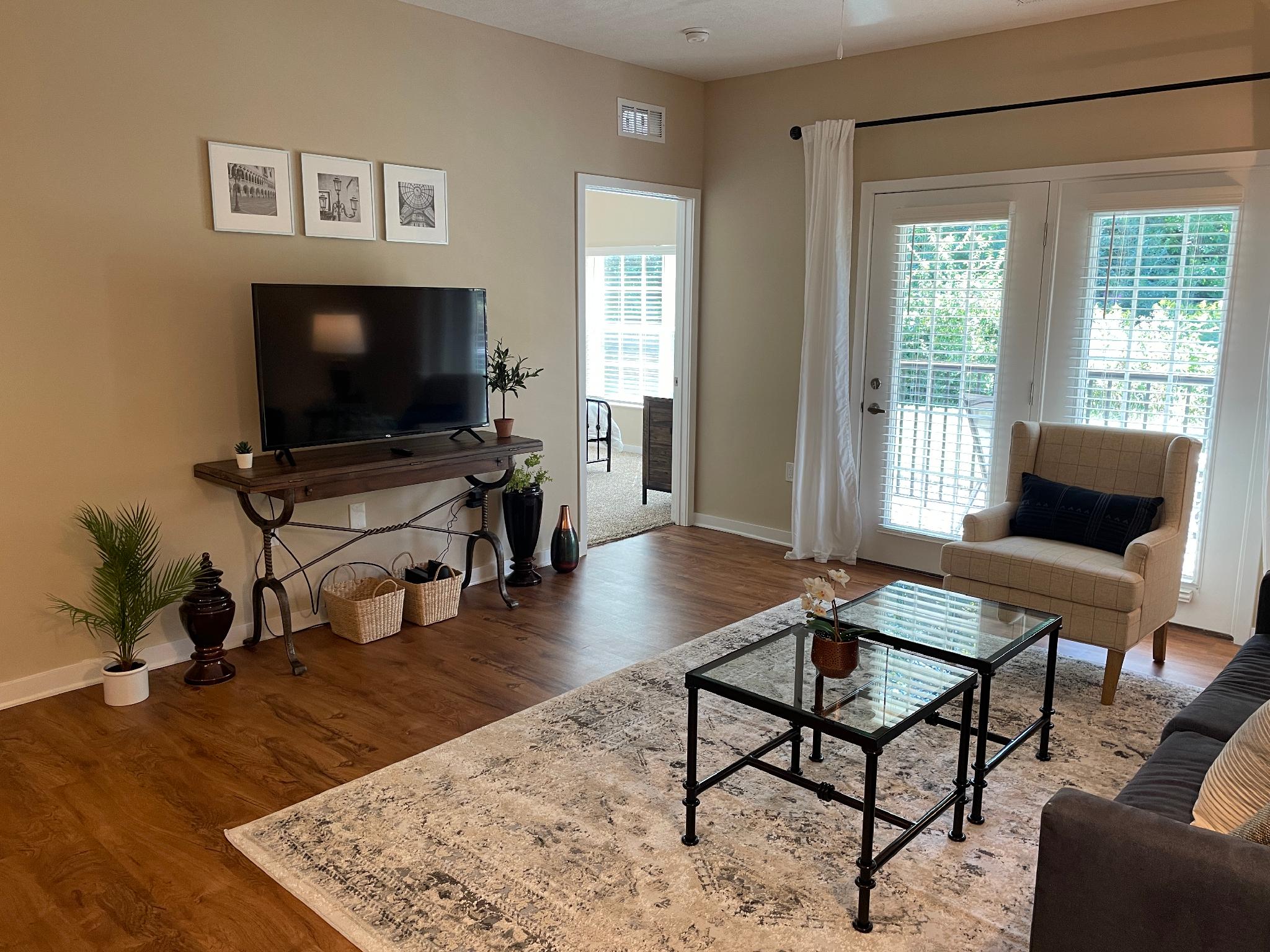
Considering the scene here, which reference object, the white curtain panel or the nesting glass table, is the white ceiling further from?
the nesting glass table

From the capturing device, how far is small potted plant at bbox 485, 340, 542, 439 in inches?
182

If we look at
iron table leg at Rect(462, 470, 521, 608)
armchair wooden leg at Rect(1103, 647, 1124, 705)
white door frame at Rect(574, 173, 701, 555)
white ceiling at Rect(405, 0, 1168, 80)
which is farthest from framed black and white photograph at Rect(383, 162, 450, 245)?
armchair wooden leg at Rect(1103, 647, 1124, 705)

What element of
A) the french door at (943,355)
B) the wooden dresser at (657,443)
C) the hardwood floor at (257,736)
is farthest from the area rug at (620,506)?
the french door at (943,355)

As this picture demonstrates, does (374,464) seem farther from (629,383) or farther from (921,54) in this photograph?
(629,383)

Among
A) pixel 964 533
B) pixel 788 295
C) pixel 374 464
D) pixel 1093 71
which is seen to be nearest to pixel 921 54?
pixel 1093 71

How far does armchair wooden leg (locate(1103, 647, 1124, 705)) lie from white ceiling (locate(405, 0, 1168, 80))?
110 inches

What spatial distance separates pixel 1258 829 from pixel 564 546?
3858 mm

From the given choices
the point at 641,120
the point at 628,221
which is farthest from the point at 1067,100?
the point at 628,221

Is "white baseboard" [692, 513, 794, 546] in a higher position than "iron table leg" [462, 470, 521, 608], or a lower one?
lower

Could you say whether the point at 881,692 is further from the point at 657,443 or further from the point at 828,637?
the point at 657,443

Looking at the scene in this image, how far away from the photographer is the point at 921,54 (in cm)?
488

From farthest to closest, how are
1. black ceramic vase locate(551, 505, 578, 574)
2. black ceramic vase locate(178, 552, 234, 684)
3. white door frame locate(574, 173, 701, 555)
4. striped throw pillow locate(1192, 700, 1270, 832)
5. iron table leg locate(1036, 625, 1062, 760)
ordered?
white door frame locate(574, 173, 701, 555) → black ceramic vase locate(551, 505, 578, 574) → black ceramic vase locate(178, 552, 234, 684) → iron table leg locate(1036, 625, 1062, 760) → striped throw pillow locate(1192, 700, 1270, 832)

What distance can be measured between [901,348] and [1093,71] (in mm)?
1567

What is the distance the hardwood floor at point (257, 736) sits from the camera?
230 centimetres
